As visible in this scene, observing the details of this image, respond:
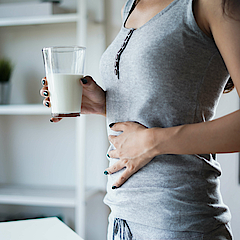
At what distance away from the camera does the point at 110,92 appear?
0.81 m

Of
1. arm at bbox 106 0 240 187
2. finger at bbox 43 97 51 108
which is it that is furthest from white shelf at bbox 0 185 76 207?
arm at bbox 106 0 240 187

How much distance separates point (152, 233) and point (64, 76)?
0.43 meters

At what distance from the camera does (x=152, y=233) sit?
0.67 metres

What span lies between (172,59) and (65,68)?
0.89 ft

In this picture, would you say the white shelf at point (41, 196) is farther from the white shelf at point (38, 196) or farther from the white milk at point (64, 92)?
the white milk at point (64, 92)

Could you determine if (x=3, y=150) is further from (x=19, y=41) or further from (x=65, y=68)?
(x=65, y=68)

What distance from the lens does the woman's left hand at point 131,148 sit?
67 centimetres

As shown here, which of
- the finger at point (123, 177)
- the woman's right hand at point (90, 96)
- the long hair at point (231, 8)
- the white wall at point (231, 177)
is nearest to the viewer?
the long hair at point (231, 8)

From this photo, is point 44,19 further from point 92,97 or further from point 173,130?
point 173,130

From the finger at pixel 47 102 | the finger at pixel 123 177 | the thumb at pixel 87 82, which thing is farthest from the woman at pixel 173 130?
the finger at pixel 47 102

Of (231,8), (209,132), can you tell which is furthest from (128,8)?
(209,132)

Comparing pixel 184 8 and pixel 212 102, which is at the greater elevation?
pixel 184 8

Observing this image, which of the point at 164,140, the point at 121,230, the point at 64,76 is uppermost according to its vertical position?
the point at 64,76

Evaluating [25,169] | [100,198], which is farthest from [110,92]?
[25,169]
